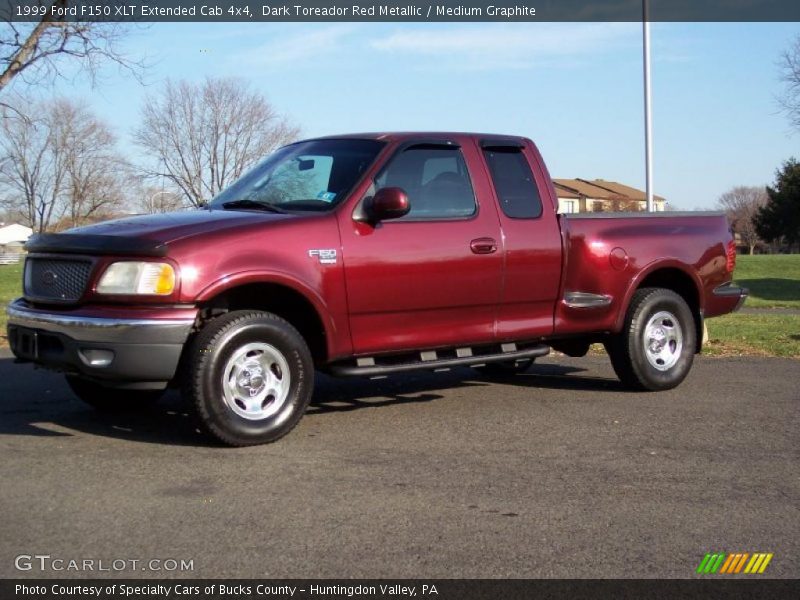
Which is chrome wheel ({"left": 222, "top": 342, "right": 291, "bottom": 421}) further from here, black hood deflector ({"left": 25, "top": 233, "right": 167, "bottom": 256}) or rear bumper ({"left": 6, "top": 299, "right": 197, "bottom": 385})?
black hood deflector ({"left": 25, "top": 233, "right": 167, "bottom": 256})

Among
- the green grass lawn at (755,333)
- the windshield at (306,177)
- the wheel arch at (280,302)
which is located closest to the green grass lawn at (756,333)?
the green grass lawn at (755,333)

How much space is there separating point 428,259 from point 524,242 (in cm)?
92

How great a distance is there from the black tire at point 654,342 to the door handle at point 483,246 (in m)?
1.60

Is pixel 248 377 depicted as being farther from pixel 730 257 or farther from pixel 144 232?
pixel 730 257

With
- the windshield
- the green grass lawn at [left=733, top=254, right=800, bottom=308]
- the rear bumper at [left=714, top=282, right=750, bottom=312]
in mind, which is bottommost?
the green grass lawn at [left=733, top=254, right=800, bottom=308]

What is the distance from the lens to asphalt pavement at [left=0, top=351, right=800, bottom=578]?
4.07 m

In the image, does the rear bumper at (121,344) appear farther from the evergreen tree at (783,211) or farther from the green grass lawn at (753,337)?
the evergreen tree at (783,211)

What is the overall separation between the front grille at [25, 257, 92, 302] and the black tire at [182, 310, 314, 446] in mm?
778

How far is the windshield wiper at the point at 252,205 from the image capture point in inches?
262

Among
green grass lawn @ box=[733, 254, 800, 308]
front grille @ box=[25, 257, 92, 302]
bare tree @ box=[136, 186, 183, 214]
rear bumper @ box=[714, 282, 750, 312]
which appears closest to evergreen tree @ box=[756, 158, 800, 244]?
green grass lawn @ box=[733, 254, 800, 308]

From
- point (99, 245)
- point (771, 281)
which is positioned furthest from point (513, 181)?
point (771, 281)

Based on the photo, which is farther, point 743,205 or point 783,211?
point 743,205

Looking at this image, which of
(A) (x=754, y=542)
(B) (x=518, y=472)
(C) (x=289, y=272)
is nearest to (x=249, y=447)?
(C) (x=289, y=272)

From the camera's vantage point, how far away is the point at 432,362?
6.80 meters
